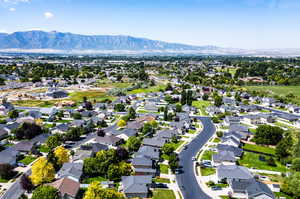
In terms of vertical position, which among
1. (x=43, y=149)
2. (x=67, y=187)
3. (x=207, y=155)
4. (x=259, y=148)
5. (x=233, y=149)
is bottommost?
(x=43, y=149)

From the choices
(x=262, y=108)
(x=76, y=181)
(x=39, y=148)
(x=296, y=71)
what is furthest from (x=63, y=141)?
(x=296, y=71)

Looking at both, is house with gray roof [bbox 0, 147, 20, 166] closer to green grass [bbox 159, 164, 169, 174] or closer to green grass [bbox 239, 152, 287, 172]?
green grass [bbox 159, 164, 169, 174]

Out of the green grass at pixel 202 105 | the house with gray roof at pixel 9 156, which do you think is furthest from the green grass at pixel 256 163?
the house with gray roof at pixel 9 156

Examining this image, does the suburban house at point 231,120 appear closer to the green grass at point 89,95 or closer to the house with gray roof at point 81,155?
the house with gray roof at point 81,155

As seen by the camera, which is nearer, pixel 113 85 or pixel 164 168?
pixel 164 168

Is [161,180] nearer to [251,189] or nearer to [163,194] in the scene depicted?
[163,194]

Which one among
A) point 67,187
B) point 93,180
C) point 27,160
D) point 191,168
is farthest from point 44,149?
point 191,168

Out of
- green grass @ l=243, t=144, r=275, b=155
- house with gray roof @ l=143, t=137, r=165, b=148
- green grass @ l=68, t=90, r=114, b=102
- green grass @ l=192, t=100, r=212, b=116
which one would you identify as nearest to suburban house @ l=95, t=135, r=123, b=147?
house with gray roof @ l=143, t=137, r=165, b=148
